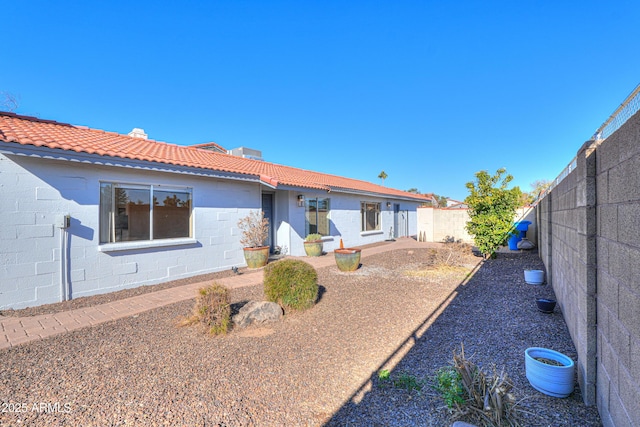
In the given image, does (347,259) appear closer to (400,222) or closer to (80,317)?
(80,317)

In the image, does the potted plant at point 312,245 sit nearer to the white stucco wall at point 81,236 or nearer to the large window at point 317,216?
the large window at point 317,216

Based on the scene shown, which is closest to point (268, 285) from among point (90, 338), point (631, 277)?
point (90, 338)

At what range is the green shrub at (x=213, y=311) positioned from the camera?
13.8 feet

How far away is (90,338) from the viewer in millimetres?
4074

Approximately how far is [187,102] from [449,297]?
1598 centimetres

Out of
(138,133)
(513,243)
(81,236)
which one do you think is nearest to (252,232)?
(81,236)

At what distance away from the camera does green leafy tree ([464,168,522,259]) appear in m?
10.2

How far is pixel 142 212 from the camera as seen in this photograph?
7.09 m

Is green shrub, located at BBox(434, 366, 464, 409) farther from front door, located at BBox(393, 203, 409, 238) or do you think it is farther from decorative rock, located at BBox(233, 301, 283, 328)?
front door, located at BBox(393, 203, 409, 238)

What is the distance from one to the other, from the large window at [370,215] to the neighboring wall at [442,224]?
2677 millimetres

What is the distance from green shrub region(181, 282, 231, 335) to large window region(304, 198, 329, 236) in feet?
24.9

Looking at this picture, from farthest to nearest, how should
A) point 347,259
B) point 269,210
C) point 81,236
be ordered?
point 269,210, point 347,259, point 81,236

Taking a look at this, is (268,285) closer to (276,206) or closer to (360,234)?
(276,206)

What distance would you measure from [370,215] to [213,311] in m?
13.0
